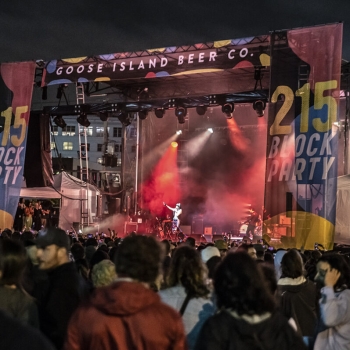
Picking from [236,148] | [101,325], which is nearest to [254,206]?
[236,148]

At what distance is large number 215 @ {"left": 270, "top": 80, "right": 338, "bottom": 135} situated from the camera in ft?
42.1

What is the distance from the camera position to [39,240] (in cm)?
360

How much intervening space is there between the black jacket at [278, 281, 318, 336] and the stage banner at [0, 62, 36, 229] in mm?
13640

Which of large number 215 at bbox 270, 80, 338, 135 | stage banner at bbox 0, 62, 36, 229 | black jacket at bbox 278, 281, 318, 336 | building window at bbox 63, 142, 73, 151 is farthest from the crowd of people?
building window at bbox 63, 142, 73, 151

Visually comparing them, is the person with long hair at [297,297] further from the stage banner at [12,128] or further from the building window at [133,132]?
the building window at [133,132]

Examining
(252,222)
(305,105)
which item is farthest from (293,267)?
(252,222)

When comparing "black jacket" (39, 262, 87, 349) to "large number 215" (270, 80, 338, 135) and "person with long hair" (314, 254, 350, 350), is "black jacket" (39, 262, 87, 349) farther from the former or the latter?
"large number 215" (270, 80, 338, 135)

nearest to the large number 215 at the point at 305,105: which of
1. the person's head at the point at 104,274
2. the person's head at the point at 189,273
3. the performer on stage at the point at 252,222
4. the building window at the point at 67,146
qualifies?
the performer on stage at the point at 252,222

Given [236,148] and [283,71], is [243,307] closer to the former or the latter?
[283,71]

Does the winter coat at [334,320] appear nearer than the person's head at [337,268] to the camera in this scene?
Yes

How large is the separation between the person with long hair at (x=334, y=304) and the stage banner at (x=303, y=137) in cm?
922

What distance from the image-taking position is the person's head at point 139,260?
2418 mm

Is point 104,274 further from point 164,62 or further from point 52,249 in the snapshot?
point 164,62

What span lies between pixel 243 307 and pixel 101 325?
632 mm
